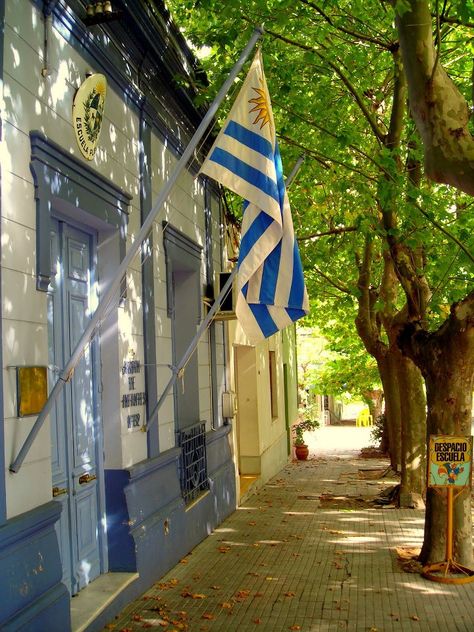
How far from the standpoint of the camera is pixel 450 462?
26.7ft

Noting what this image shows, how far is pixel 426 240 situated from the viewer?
383 inches

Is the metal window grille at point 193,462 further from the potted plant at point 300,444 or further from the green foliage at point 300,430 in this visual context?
the green foliage at point 300,430

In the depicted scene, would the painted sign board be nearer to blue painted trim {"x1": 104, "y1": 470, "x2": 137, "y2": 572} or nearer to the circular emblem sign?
blue painted trim {"x1": 104, "y1": 470, "x2": 137, "y2": 572}

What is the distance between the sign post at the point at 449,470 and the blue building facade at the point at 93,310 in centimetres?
285

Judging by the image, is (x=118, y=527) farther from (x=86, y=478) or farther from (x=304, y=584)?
(x=304, y=584)

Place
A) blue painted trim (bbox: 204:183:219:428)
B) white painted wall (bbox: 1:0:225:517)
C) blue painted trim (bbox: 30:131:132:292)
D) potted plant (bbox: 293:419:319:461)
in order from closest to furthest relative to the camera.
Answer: white painted wall (bbox: 1:0:225:517) → blue painted trim (bbox: 30:131:132:292) → blue painted trim (bbox: 204:183:219:428) → potted plant (bbox: 293:419:319:461)

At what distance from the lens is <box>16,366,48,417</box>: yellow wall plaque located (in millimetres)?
5086

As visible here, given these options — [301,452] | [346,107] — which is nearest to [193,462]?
[346,107]

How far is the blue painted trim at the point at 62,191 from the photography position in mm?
5508

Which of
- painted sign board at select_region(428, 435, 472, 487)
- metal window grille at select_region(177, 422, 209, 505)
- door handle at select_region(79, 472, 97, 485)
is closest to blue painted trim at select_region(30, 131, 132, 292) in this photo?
door handle at select_region(79, 472, 97, 485)

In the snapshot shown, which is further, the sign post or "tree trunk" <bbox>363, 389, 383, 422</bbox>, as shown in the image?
"tree trunk" <bbox>363, 389, 383, 422</bbox>

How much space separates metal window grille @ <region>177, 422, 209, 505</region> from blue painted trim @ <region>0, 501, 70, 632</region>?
3.91 meters

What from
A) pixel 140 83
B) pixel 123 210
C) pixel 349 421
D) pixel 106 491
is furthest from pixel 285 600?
pixel 349 421

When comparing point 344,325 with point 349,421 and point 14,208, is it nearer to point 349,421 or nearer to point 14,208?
point 14,208
